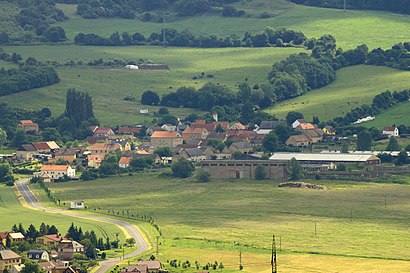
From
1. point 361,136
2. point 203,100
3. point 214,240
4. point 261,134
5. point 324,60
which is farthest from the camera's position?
point 324,60

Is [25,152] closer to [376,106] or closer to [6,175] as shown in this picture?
[6,175]

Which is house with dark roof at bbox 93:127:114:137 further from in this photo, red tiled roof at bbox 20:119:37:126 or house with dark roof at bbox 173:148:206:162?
house with dark roof at bbox 173:148:206:162

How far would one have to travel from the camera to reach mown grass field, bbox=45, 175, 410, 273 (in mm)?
95000

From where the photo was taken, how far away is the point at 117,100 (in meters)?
187

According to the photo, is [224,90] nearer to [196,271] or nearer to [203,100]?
[203,100]

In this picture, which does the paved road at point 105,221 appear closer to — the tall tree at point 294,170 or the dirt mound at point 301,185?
the dirt mound at point 301,185

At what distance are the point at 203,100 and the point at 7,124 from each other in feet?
86.5

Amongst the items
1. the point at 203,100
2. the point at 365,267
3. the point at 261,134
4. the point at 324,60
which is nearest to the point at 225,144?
the point at 261,134

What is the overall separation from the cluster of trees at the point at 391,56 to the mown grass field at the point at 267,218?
64.2m

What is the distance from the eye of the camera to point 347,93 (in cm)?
18338

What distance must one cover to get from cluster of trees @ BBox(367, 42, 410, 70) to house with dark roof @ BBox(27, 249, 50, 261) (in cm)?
10868

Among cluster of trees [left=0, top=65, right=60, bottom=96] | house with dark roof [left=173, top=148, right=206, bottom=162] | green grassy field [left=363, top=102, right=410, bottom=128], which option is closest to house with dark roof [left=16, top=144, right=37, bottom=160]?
house with dark roof [left=173, top=148, right=206, bottom=162]

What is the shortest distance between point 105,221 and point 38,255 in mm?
19926

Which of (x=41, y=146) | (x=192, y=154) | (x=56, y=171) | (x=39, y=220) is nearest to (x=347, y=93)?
(x=192, y=154)
